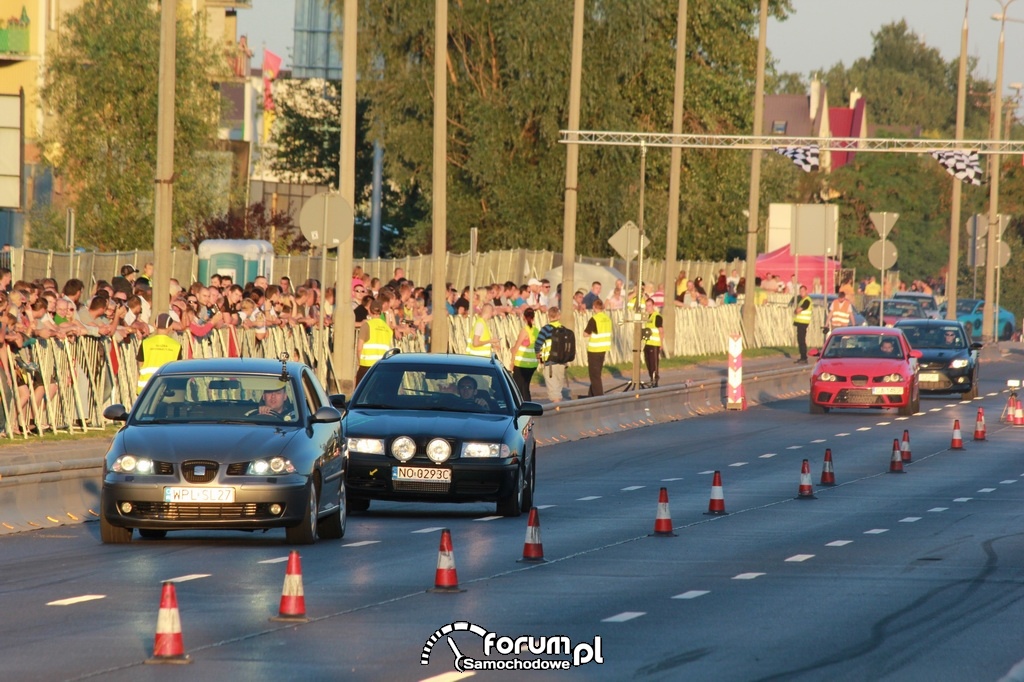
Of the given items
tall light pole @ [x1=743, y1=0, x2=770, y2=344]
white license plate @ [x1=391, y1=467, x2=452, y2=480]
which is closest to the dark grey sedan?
white license plate @ [x1=391, y1=467, x2=452, y2=480]

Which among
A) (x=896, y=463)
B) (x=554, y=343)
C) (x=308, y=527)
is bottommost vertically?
(x=896, y=463)

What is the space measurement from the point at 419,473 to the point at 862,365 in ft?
62.4

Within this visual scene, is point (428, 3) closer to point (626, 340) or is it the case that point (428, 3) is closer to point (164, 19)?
point (626, 340)

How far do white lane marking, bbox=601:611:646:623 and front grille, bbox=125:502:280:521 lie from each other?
408 cm

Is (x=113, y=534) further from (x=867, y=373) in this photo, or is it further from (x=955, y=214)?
(x=955, y=214)

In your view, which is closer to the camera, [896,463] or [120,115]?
[896,463]

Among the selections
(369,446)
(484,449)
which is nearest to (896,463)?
(484,449)

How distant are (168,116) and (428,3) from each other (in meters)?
35.2

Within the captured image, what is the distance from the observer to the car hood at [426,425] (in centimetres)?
1927

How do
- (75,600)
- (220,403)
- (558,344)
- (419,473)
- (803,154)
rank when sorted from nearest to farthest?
(75,600) < (220,403) < (419,473) < (558,344) < (803,154)

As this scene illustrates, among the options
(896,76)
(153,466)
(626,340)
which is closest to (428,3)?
(626,340)

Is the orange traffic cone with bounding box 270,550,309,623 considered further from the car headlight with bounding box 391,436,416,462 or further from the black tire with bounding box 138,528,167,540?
the car headlight with bounding box 391,436,416,462

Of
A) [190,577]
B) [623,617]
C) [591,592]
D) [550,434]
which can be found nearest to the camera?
[623,617]

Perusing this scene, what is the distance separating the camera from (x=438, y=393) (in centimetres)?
2041
